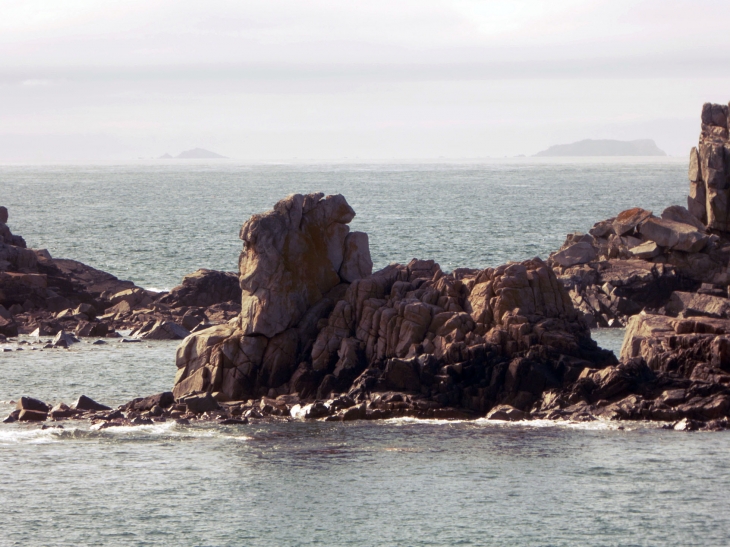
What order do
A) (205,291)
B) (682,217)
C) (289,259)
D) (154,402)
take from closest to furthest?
(154,402), (289,259), (205,291), (682,217)

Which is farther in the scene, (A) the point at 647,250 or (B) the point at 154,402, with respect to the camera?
(A) the point at 647,250

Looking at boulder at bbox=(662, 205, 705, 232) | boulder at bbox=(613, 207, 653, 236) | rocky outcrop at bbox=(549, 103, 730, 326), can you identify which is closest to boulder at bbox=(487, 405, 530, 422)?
rocky outcrop at bbox=(549, 103, 730, 326)

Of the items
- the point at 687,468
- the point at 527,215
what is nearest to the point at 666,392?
the point at 687,468

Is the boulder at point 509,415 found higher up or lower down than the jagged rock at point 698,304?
lower down

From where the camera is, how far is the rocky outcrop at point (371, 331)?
47531 millimetres

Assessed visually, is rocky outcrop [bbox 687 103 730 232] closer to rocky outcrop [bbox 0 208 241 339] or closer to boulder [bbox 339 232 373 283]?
rocky outcrop [bbox 0 208 241 339]

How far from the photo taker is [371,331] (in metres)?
50.4

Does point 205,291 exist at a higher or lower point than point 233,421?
higher

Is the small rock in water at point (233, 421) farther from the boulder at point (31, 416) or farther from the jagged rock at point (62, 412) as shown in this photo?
the boulder at point (31, 416)

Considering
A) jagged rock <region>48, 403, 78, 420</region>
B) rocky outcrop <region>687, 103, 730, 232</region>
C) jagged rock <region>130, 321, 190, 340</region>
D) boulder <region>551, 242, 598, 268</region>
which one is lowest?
jagged rock <region>48, 403, 78, 420</region>

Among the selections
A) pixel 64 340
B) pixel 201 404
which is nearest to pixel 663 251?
pixel 64 340

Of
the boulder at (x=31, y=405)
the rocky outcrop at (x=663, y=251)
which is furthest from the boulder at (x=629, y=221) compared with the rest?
the boulder at (x=31, y=405)

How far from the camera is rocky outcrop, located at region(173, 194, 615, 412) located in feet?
156

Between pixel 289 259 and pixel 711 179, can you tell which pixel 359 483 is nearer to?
pixel 289 259
